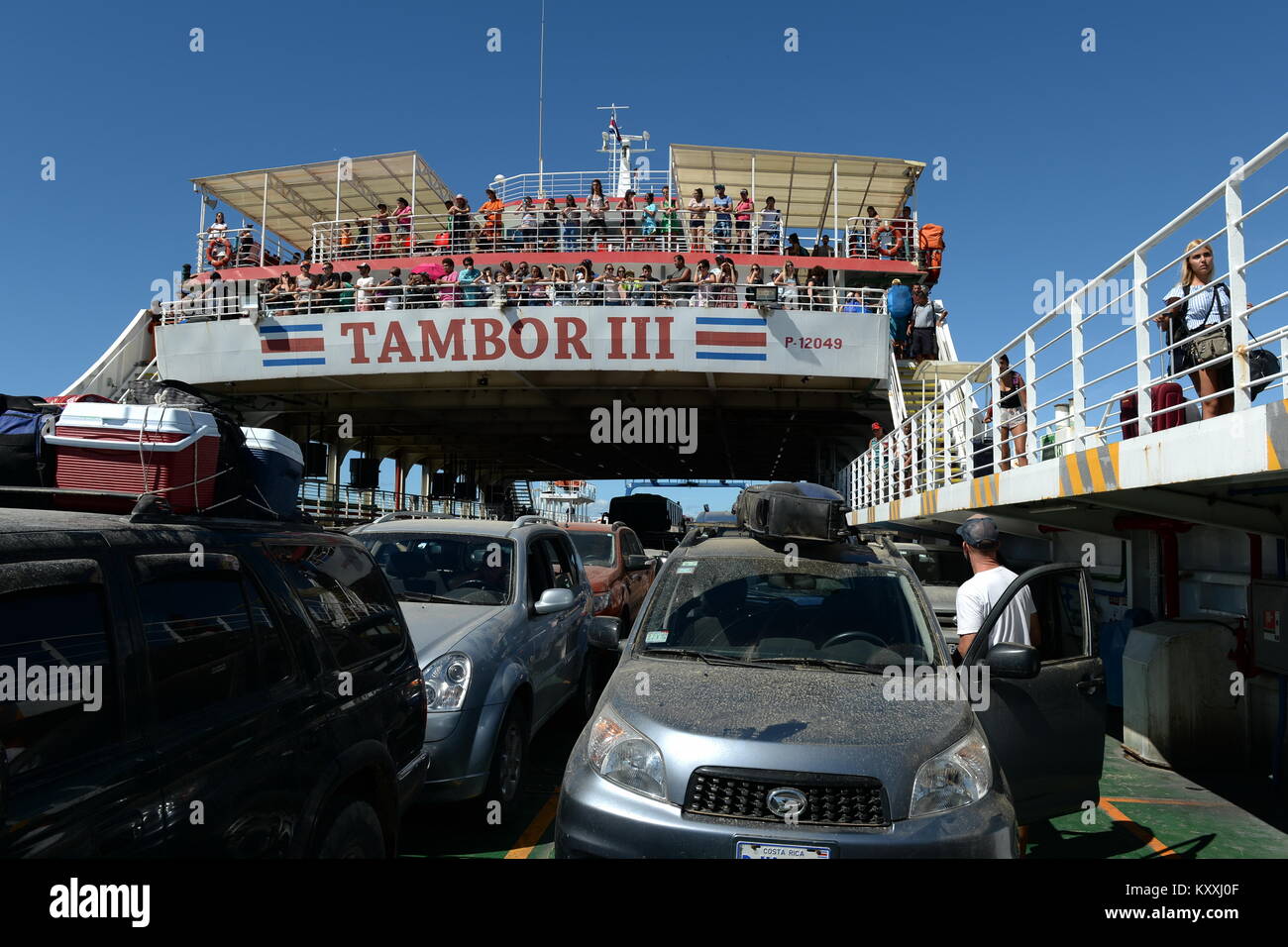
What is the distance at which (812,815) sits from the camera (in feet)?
9.71

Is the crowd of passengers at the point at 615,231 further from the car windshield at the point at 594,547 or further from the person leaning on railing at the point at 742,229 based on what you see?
the car windshield at the point at 594,547

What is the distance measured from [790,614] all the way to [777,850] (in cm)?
158

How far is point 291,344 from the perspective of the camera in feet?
66.5

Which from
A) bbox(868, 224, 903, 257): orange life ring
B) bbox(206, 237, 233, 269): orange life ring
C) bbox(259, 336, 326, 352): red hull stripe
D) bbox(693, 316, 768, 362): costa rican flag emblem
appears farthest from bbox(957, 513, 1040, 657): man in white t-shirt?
bbox(206, 237, 233, 269): orange life ring

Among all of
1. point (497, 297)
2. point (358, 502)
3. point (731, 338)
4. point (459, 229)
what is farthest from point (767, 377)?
point (358, 502)

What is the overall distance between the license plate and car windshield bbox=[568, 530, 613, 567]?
7168mm

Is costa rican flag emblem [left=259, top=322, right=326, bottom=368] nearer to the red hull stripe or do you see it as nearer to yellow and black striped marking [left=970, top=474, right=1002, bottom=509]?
the red hull stripe

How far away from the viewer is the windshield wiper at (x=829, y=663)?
3811mm

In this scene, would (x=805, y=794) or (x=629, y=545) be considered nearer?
(x=805, y=794)

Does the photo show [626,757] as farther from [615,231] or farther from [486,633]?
[615,231]

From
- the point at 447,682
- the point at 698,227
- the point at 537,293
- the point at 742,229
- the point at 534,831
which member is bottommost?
the point at 534,831
